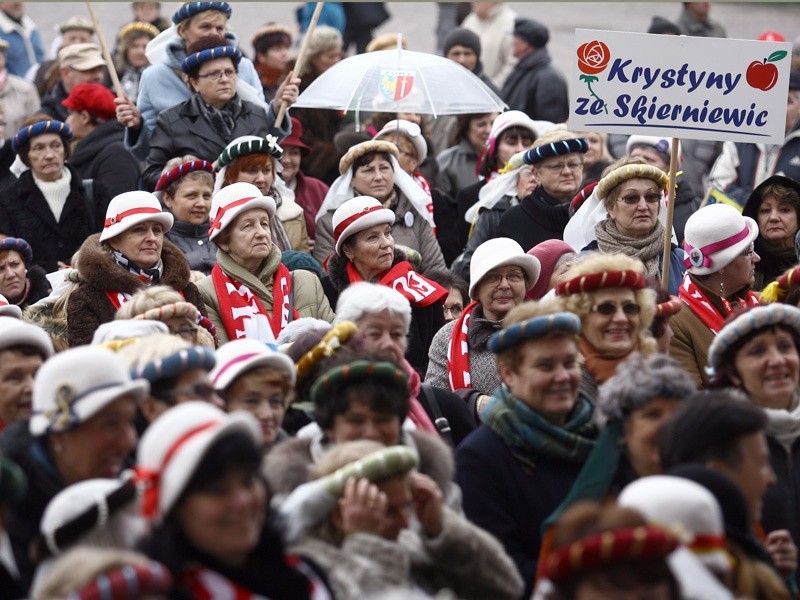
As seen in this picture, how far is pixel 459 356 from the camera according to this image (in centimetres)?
761

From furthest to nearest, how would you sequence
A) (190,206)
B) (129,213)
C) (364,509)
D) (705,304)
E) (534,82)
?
(534,82) < (190,206) < (129,213) < (705,304) < (364,509)

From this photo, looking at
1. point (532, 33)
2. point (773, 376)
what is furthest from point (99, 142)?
point (773, 376)

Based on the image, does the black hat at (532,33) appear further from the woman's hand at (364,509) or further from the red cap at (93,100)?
the woman's hand at (364,509)

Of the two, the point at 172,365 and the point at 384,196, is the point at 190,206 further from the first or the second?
the point at 172,365

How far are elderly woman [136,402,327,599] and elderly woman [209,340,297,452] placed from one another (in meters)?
1.55

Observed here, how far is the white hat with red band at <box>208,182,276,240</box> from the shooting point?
327 inches

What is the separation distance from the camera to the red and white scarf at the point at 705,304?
299 inches

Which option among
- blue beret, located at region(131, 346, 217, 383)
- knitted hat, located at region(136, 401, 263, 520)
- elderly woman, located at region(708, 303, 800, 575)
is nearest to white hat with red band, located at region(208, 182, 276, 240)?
blue beret, located at region(131, 346, 217, 383)

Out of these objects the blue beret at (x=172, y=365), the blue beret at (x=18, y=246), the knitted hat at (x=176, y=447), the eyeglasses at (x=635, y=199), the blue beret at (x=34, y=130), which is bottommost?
the blue beret at (x=18, y=246)

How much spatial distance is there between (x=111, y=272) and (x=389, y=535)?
3770 millimetres

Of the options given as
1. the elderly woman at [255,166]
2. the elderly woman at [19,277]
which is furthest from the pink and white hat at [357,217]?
the elderly woman at [19,277]

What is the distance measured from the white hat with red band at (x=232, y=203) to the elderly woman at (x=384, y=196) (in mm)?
1384

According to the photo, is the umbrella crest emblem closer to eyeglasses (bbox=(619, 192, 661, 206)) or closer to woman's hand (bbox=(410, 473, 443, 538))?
eyeglasses (bbox=(619, 192, 661, 206))

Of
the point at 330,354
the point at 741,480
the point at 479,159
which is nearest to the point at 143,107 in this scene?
the point at 479,159
